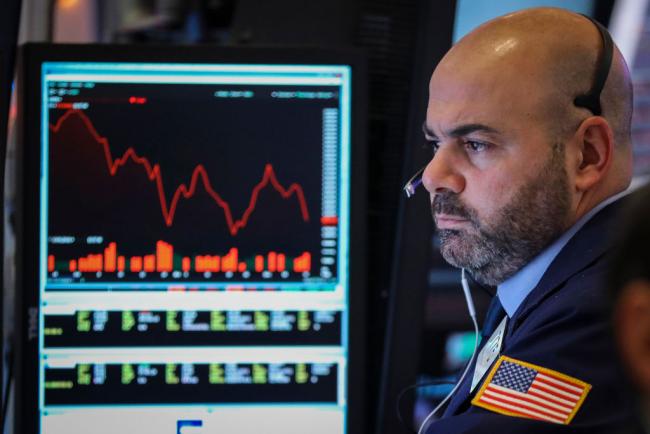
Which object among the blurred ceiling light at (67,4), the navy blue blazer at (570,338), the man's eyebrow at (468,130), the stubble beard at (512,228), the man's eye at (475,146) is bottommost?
the navy blue blazer at (570,338)

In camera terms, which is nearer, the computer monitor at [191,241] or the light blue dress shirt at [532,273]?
the light blue dress shirt at [532,273]

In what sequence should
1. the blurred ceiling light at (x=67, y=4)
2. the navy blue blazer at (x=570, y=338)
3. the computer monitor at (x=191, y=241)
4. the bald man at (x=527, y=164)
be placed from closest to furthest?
1. the navy blue blazer at (x=570, y=338)
2. the bald man at (x=527, y=164)
3. the computer monitor at (x=191, y=241)
4. the blurred ceiling light at (x=67, y=4)

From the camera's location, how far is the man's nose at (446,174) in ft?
3.91

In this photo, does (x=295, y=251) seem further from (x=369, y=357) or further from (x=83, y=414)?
(x=83, y=414)

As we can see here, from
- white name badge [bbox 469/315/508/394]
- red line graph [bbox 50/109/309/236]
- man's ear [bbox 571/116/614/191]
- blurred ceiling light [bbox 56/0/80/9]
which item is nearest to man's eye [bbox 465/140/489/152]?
man's ear [bbox 571/116/614/191]

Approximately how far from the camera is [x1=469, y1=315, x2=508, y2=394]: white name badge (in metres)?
1.17

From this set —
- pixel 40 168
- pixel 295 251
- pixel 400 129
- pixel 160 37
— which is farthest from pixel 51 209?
pixel 160 37

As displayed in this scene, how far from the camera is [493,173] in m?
1.16

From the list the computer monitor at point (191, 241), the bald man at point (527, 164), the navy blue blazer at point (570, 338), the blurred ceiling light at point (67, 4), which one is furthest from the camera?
the blurred ceiling light at point (67, 4)

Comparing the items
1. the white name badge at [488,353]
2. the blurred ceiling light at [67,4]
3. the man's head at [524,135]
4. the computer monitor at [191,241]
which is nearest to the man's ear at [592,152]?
the man's head at [524,135]

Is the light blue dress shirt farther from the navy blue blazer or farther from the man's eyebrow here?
the man's eyebrow

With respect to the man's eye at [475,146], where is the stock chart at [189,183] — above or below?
below

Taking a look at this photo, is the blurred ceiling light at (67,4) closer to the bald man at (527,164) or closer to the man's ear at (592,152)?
the bald man at (527,164)

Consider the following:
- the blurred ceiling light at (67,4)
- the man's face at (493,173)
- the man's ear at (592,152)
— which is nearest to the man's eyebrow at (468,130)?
the man's face at (493,173)
